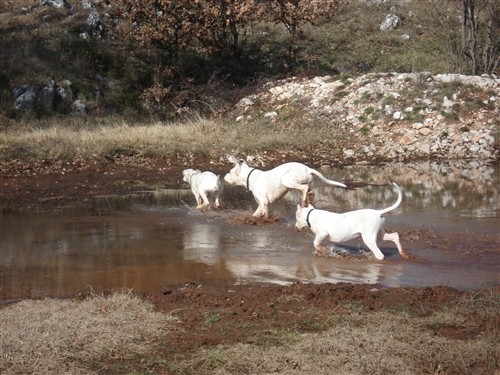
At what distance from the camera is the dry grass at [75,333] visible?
21.7ft

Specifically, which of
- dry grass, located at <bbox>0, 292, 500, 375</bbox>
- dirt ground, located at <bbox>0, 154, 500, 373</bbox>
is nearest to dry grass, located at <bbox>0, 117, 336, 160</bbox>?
dirt ground, located at <bbox>0, 154, 500, 373</bbox>

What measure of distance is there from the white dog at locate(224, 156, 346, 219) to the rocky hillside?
8.71 m

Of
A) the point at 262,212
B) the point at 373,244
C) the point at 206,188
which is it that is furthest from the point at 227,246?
the point at 206,188

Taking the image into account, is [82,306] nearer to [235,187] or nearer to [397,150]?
[235,187]

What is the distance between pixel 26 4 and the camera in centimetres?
3459

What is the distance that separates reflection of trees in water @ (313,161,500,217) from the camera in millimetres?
15922

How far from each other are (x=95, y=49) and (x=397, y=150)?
44.3 feet

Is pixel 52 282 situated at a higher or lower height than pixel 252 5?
lower

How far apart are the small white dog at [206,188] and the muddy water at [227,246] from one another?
268mm

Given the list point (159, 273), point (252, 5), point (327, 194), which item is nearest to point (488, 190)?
point (327, 194)

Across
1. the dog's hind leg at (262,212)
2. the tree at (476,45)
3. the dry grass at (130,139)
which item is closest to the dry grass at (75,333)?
the dog's hind leg at (262,212)

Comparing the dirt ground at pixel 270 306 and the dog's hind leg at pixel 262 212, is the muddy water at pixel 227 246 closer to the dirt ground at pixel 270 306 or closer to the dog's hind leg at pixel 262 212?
the dog's hind leg at pixel 262 212

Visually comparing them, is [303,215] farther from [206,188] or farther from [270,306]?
[206,188]

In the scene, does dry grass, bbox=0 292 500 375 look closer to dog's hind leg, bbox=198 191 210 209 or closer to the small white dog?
the small white dog
